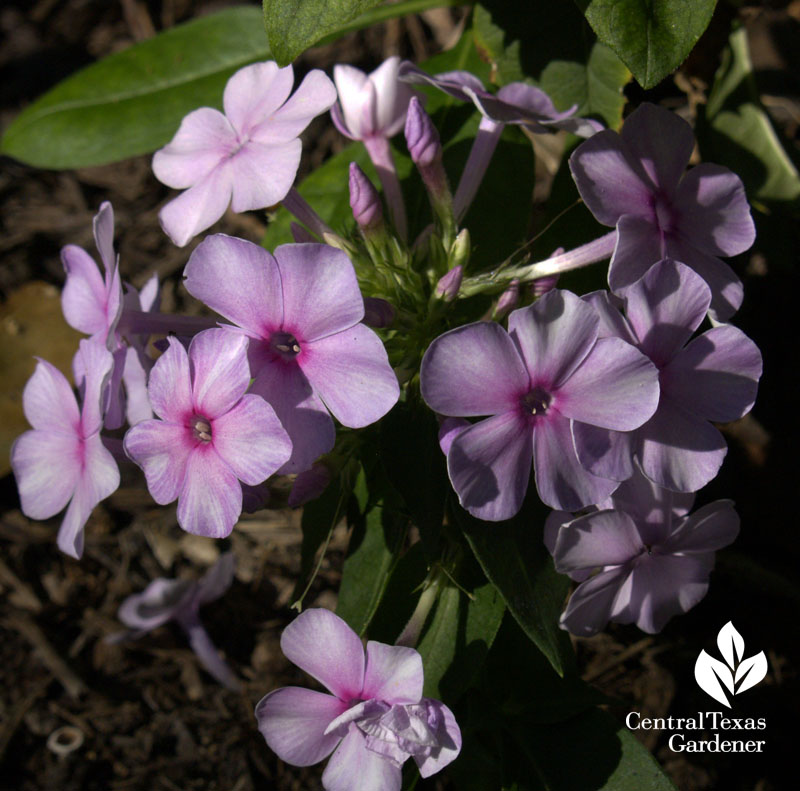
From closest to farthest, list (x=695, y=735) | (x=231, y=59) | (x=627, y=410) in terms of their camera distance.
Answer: (x=627, y=410), (x=695, y=735), (x=231, y=59)

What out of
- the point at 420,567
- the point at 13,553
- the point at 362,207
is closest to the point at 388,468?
the point at 420,567

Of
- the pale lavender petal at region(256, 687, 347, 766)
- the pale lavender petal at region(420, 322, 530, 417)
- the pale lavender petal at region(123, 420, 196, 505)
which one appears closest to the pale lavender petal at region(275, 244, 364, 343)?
the pale lavender petal at region(420, 322, 530, 417)

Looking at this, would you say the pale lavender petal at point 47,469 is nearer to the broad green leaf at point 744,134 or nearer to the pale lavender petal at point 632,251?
the pale lavender petal at point 632,251

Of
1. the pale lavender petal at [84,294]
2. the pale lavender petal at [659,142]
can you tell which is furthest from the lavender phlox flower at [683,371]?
the pale lavender petal at [84,294]

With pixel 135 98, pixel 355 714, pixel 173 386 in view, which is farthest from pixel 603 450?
pixel 135 98

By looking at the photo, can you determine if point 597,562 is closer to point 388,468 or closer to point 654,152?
point 388,468

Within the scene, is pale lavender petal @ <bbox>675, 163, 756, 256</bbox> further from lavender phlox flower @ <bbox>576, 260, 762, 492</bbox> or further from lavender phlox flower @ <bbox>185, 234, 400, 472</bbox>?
lavender phlox flower @ <bbox>185, 234, 400, 472</bbox>

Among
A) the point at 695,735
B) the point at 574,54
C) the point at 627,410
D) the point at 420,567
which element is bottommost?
the point at 695,735
